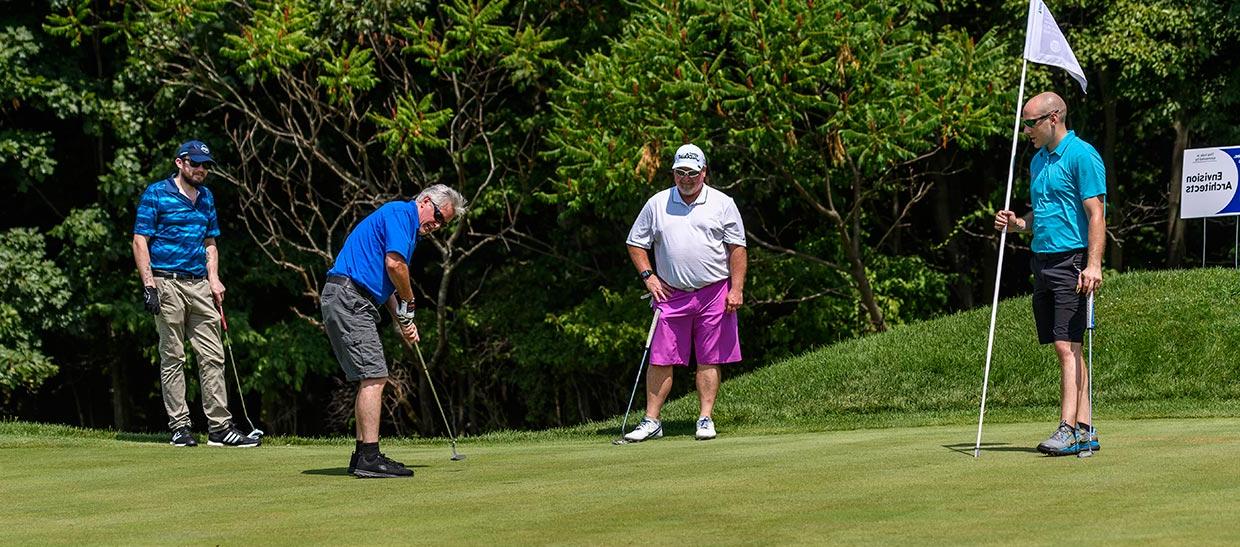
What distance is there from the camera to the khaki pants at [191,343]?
11.3 m

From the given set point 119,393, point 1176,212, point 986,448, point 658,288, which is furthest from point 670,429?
point 119,393

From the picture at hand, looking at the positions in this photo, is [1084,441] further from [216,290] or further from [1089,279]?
[216,290]

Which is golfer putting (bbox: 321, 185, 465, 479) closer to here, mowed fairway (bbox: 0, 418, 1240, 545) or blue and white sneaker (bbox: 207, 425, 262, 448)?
mowed fairway (bbox: 0, 418, 1240, 545)

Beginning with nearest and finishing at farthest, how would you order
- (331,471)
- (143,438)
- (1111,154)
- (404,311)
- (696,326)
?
(404,311) → (331,471) → (696,326) → (143,438) → (1111,154)

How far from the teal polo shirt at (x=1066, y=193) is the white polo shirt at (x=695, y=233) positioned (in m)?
2.53

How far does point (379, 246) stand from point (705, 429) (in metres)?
3.02

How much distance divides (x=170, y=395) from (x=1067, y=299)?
623cm

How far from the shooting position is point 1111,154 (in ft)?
82.1

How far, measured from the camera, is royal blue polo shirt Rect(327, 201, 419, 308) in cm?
854

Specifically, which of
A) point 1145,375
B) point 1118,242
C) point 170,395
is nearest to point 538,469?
point 170,395

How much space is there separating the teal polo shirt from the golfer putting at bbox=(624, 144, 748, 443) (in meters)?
2.47

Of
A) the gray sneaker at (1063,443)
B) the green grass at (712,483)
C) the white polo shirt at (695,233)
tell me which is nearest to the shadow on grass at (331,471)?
the green grass at (712,483)

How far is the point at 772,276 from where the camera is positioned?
71.5 ft

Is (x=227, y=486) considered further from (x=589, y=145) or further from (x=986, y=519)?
(x=589, y=145)
